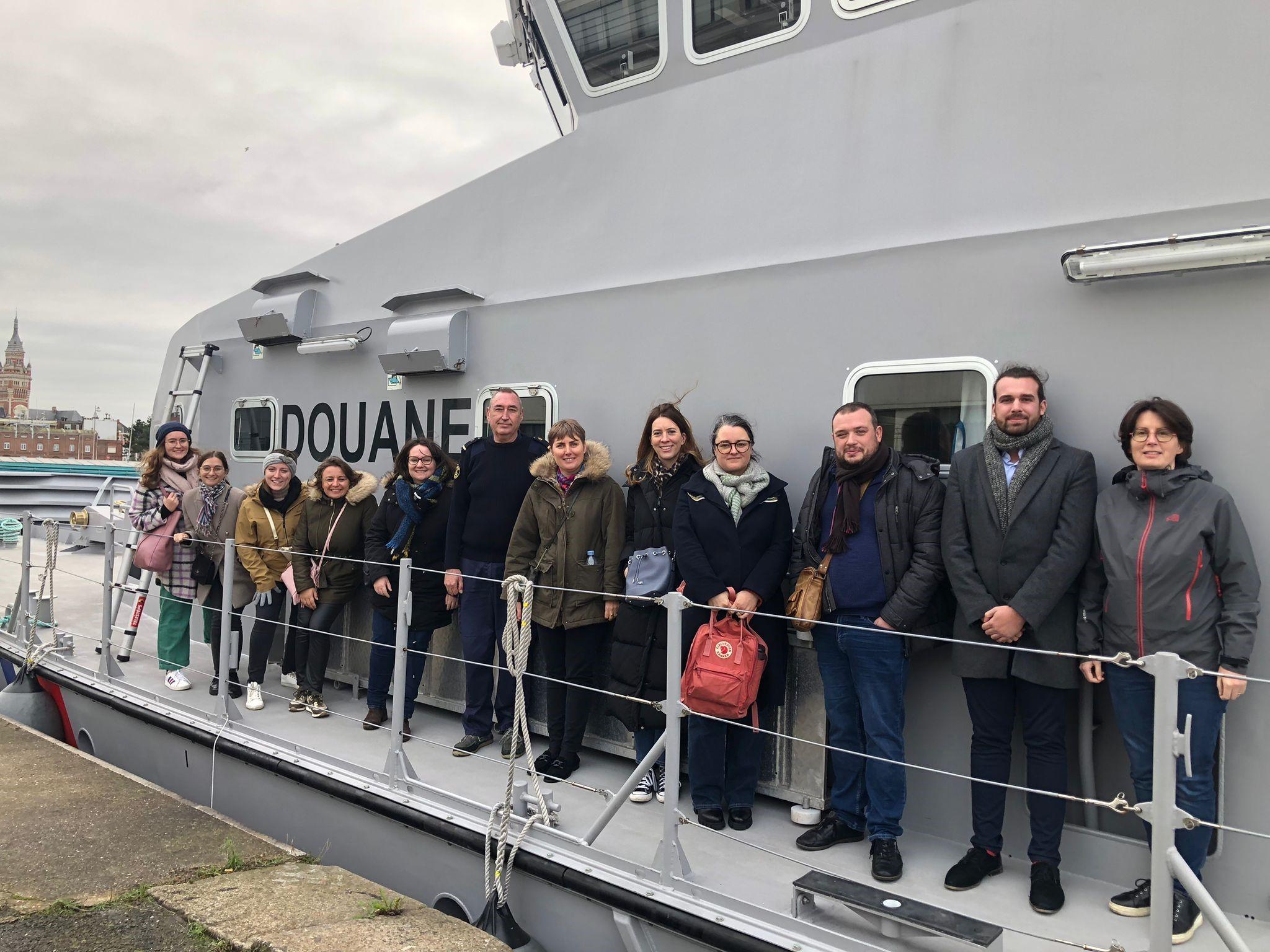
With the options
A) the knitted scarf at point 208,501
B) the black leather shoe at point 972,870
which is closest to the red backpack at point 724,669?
the black leather shoe at point 972,870

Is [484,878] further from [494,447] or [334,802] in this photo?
[494,447]

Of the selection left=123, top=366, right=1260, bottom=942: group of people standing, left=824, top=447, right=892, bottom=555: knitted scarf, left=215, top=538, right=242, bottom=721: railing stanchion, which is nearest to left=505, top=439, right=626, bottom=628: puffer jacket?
left=123, top=366, right=1260, bottom=942: group of people standing

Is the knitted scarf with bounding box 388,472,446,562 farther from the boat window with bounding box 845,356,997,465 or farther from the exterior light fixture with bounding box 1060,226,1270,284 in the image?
the exterior light fixture with bounding box 1060,226,1270,284

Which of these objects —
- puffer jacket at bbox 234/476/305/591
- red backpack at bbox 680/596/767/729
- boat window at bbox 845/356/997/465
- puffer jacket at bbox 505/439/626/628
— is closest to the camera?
red backpack at bbox 680/596/767/729

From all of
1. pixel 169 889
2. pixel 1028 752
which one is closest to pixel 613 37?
pixel 1028 752

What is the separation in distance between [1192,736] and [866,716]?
0.91 meters

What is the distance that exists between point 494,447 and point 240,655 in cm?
253

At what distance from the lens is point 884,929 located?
2486 millimetres

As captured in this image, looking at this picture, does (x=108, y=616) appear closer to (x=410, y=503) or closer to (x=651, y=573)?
(x=410, y=503)

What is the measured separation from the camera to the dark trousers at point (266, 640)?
16.0 feet

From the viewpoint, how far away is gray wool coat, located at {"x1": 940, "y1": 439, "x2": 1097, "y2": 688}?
110 inches

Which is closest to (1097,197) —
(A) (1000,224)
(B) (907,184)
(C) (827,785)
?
(A) (1000,224)

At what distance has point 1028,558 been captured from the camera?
2848 millimetres

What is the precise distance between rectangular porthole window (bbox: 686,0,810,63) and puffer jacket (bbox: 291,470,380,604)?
2562 mm
